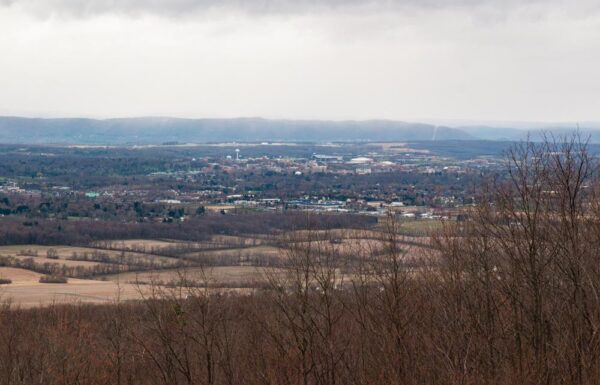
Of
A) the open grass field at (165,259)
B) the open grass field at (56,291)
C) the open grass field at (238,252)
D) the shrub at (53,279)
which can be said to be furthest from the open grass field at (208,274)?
the open grass field at (238,252)

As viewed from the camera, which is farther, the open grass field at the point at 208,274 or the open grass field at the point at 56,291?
the open grass field at the point at 56,291

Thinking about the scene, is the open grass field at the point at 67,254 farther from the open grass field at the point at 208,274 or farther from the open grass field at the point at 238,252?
the open grass field at the point at 208,274

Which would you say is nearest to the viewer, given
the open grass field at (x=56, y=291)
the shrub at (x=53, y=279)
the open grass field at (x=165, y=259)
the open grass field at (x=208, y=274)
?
the open grass field at (x=165, y=259)

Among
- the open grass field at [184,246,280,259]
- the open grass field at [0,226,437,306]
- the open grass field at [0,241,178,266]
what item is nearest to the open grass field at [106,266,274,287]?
the open grass field at [0,226,437,306]

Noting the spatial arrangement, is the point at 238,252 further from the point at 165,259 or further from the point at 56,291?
the point at 56,291

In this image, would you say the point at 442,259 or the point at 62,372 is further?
the point at 442,259

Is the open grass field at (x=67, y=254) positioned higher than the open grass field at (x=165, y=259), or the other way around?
the open grass field at (x=165, y=259)

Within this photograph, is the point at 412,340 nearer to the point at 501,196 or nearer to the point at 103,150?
the point at 501,196

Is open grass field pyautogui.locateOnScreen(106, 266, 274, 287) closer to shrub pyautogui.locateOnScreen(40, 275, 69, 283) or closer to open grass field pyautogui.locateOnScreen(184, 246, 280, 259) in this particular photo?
shrub pyautogui.locateOnScreen(40, 275, 69, 283)

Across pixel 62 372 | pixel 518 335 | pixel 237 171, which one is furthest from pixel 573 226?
pixel 237 171
